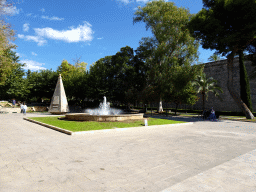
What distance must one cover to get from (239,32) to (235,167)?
769 inches

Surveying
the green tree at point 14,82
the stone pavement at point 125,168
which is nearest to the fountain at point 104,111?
the green tree at point 14,82

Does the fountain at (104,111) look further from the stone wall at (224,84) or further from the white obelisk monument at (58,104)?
the stone wall at (224,84)

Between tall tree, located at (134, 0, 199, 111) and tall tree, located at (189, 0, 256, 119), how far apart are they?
3.97 metres

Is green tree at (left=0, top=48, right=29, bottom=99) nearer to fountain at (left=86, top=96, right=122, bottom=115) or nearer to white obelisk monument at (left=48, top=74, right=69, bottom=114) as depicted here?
white obelisk monument at (left=48, top=74, right=69, bottom=114)

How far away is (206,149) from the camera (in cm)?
636

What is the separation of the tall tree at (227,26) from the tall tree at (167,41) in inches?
156

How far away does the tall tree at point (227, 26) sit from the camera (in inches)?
720

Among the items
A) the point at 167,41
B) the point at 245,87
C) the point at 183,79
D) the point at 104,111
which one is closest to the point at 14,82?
the point at 104,111

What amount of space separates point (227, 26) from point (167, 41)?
914cm

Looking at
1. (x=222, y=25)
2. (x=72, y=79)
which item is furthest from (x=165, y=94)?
(x=72, y=79)

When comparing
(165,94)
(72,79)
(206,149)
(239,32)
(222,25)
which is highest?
(222,25)

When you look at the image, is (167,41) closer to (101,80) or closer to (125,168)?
(101,80)

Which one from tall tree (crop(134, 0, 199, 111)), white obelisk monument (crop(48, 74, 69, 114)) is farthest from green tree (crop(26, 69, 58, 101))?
tall tree (crop(134, 0, 199, 111))

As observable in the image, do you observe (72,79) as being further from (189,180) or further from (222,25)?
(189,180)
